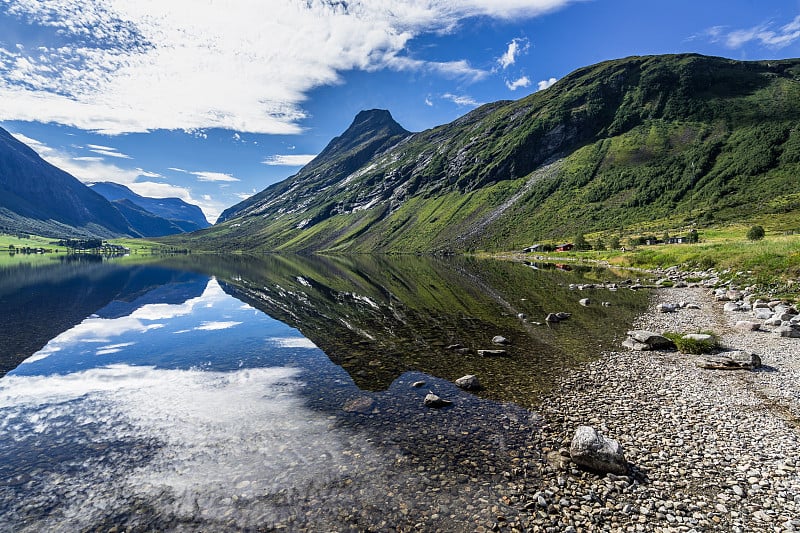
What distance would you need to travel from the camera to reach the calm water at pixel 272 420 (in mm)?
12094

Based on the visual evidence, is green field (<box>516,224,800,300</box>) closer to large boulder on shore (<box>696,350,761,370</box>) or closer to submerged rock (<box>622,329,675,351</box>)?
submerged rock (<box>622,329,675,351</box>)

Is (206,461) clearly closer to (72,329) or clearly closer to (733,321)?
(72,329)

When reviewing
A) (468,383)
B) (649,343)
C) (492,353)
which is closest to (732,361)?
(649,343)

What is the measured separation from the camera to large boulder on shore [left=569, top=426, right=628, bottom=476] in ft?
42.0

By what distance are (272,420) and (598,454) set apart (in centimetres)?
1385

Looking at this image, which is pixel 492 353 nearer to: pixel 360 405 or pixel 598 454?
pixel 360 405

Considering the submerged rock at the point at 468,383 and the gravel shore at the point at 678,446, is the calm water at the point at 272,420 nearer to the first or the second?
the submerged rock at the point at 468,383

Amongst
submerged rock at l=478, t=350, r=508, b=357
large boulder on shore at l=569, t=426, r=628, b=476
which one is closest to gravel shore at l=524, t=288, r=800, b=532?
large boulder on shore at l=569, t=426, r=628, b=476

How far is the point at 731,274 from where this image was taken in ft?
173

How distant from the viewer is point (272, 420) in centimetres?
1820

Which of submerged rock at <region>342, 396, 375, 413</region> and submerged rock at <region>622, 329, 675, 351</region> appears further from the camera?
submerged rock at <region>622, 329, 675, 351</region>

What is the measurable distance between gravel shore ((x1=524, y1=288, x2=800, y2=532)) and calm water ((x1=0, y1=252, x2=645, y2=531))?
1796mm

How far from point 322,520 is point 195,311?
46548mm

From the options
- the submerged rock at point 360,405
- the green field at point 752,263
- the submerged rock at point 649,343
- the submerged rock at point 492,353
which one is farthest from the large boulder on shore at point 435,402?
the green field at point 752,263
